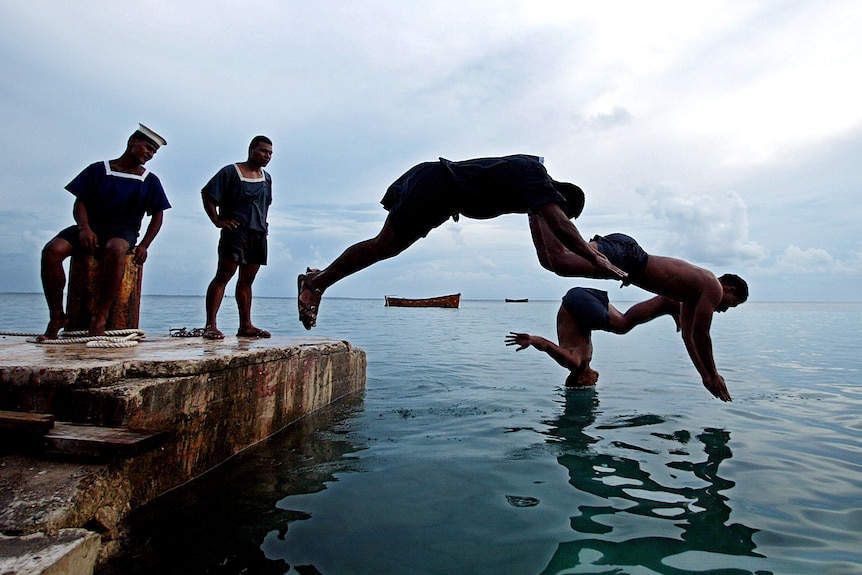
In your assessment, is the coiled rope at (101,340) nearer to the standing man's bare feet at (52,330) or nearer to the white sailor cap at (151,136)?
the standing man's bare feet at (52,330)

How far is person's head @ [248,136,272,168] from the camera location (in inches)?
202

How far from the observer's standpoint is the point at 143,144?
4367mm

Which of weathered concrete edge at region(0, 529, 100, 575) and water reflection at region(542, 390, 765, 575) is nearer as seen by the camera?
weathered concrete edge at region(0, 529, 100, 575)

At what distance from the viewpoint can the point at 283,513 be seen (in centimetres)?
241

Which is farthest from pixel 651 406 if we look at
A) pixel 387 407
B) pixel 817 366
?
pixel 817 366

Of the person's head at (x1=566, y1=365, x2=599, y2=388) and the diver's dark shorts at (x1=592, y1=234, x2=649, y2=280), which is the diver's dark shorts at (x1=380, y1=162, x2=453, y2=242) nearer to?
the diver's dark shorts at (x1=592, y1=234, x2=649, y2=280)

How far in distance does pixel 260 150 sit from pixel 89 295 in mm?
1939

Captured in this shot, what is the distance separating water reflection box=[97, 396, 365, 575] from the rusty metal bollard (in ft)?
7.12

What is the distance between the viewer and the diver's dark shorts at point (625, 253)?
431 cm

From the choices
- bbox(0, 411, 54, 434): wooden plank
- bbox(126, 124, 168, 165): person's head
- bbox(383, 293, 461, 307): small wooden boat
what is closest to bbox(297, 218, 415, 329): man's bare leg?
bbox(126, 124, 168, 165): person's head

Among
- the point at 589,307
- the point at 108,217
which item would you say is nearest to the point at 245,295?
the point at 108,217

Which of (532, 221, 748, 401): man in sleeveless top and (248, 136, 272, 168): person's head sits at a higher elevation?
(248, 136, 272, 168): person's head

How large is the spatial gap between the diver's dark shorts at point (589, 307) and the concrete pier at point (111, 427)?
134 inches

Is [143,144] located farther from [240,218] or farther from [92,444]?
[92,444]
